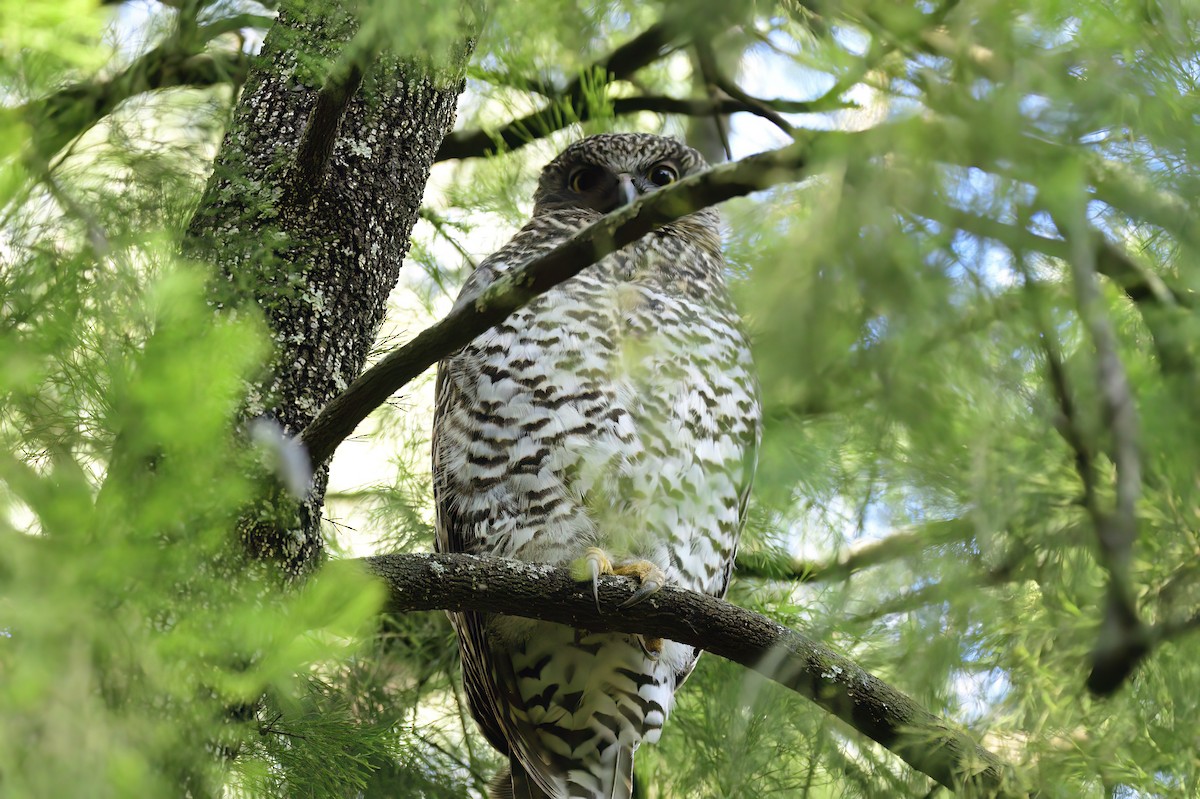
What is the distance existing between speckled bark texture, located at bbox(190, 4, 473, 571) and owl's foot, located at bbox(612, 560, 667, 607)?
2.31 feet

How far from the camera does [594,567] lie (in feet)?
8.17

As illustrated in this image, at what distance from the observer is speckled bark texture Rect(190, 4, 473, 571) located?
7.76 feet

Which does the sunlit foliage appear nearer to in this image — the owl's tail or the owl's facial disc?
the owl's tail

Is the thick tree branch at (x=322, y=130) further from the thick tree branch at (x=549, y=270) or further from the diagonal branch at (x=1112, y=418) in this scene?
the diagonal branch at (x=1112, y=418)

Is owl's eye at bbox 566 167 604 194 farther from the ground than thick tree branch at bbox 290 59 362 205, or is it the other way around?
owl's eye at bbox 566 167 604 194

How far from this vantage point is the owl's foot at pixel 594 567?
2410 mm

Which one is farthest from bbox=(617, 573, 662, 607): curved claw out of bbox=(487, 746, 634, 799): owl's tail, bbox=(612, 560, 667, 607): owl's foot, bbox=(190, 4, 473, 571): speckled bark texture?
bbox=(487, 746, 634, 799): owl's tail

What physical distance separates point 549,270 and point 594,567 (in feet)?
3.06

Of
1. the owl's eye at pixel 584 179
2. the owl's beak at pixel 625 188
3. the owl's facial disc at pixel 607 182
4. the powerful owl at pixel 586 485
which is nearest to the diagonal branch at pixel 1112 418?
the powerful owl at pixel 586 485

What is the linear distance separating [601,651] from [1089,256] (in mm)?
2094

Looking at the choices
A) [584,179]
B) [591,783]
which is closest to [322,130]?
[584,179]

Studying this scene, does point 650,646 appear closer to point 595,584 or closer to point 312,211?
point 595,584

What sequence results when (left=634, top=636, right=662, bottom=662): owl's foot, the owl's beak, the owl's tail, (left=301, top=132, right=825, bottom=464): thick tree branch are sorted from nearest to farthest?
1. (left=301, top=132, right=825, bottom=464): thick tree branch
2. (left=634, top=636, right=662, bottom=662): owl's foot
3. the owl's tail
4. the owl's beak

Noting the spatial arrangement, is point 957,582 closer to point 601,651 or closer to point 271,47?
point 601,651
